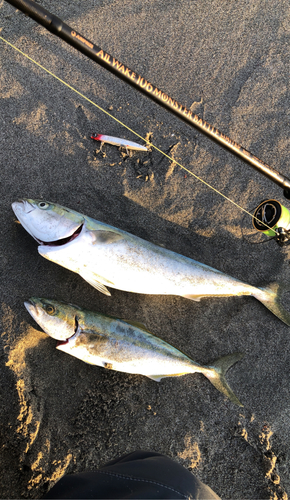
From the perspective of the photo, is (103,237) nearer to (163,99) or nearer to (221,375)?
(163,99)

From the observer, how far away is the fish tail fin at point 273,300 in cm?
284

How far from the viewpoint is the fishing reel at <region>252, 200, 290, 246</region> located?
2609mm

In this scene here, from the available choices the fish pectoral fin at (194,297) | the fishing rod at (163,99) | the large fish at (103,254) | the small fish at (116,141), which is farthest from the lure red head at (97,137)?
the fish pectoral fin at (194,297)

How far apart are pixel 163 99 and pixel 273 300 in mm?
2033

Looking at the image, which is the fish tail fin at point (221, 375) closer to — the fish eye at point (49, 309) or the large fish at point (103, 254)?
the large fish at point (103, 254)

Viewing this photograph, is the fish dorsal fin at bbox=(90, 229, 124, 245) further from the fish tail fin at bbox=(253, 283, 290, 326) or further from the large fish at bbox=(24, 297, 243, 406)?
the fish tail fin at bbox=(253, 283, 290, 326)

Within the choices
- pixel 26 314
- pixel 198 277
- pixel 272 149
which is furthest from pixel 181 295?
pixel 272 149

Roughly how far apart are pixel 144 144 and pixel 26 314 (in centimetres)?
191

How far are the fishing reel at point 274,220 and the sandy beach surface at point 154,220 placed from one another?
0.31 m

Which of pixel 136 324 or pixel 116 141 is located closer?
pixel 136 324

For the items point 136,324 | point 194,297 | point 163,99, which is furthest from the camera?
point 194,297

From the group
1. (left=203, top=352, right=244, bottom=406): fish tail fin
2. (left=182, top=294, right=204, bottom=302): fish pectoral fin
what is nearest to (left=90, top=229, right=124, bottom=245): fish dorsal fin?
(left=182, top=294, right=204, bottom=302): fish pectoral fin

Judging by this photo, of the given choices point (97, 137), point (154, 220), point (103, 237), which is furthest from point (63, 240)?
point (97, 137)

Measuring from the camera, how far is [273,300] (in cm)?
287
